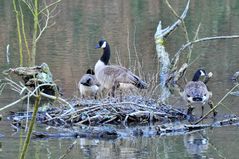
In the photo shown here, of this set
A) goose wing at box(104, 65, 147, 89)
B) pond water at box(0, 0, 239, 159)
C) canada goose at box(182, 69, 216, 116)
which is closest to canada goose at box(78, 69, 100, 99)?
goose wing at box(104, 65, 147, 89)

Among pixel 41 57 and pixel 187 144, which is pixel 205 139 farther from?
pixel 41 57

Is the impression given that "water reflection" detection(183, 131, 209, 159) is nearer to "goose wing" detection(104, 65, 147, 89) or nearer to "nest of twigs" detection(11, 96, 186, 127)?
"nest of twigs" detection(11, 96, 186, 127)

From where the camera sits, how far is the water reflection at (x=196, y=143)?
10168 millimetres

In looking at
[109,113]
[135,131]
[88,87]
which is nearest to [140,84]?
[88,87]

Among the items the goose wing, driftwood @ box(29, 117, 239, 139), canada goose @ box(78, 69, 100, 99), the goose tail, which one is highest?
the goose wing

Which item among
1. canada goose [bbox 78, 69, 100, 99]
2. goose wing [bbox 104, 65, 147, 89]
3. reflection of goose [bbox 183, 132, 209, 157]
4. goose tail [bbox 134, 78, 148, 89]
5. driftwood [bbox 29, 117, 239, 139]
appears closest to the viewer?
reflection of goose [bbox 183, 132, 209, 157]

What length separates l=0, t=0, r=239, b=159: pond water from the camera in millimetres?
10391

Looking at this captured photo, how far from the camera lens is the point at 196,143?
10875 millimetres

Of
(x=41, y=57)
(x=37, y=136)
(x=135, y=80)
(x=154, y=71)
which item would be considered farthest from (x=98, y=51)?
(x=37, y=136)

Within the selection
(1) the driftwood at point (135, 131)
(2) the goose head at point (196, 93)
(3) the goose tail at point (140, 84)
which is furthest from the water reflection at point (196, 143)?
(3) the goose tail at point (140, 84)

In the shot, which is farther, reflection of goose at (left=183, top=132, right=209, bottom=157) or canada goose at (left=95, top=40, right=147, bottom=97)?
canada goose at (left=95, top=40, right=147, bottom=97)

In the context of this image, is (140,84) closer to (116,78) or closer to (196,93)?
(116,78)

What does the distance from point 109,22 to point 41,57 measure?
9697 millimetres

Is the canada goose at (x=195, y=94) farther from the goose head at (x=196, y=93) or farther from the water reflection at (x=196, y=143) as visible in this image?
the water reflection at (x=196, y=143)
